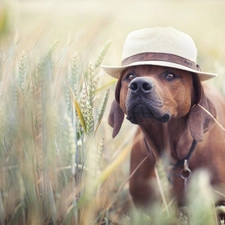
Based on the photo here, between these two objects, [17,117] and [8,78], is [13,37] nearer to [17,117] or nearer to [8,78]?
[8,78]

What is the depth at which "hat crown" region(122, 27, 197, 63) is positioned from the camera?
227 centimetres

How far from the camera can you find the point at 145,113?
7.24ft

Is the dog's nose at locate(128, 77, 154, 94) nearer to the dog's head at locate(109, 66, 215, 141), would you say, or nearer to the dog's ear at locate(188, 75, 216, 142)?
the dog's head at locate(109, 66, 215, 141)

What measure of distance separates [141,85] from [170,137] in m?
0.49

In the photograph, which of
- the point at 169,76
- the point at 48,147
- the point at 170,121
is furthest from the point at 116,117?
the point at 48,147

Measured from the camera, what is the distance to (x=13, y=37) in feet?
5.65

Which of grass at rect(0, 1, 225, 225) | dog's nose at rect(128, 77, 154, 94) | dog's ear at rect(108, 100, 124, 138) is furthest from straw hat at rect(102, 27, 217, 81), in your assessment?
grass at rect(0, 1, 225, 225)

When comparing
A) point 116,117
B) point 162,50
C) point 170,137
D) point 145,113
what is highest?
point 162,50

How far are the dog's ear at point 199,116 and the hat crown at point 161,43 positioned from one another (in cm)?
14

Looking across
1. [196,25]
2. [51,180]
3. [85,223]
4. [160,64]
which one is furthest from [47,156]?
[196,25]

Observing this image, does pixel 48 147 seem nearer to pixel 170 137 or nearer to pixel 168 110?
pixel 168 110

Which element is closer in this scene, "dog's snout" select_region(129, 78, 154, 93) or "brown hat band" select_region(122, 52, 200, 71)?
"dog's snout" select_region(129, 78, 154, 93)

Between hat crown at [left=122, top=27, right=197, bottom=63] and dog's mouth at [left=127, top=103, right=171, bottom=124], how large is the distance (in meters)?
0.26

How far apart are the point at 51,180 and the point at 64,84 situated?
37 cm
